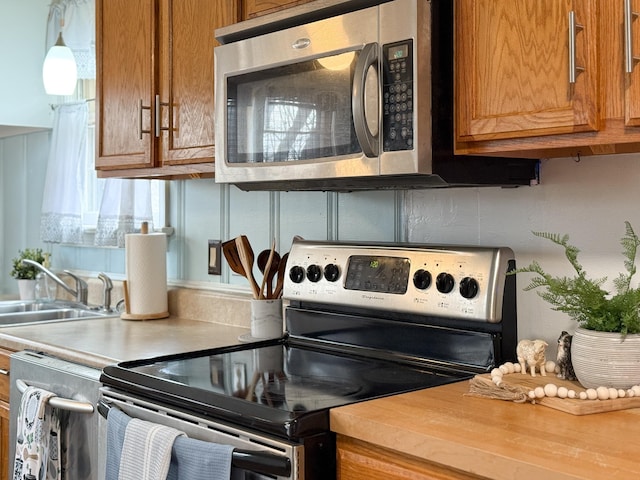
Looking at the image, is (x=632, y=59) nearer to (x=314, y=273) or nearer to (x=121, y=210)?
(x=314, y=273)

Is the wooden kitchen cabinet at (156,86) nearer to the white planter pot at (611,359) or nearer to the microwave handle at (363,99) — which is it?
the microwave handle at (363,99)

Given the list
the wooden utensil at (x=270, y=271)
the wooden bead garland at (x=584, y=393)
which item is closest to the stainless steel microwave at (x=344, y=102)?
the wooden utensil at (x=270, y=271)

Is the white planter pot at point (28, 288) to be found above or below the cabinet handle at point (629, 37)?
below

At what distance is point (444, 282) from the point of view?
1.83m

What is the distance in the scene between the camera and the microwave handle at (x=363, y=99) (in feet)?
5.58

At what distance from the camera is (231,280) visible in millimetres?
2742

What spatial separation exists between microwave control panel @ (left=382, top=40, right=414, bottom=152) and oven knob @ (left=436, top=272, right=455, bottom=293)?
13.4 inches

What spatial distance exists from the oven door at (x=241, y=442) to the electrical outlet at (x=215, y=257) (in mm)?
1010

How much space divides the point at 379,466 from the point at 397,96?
0.76m

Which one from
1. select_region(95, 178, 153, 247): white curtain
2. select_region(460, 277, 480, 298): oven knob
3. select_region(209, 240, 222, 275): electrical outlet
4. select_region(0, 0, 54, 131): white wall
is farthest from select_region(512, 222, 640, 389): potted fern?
select_region(0, 0, 54, 131): white wall

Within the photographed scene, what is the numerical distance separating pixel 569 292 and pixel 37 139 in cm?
299

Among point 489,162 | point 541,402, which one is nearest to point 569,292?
point 541,402

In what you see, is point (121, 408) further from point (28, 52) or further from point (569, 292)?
point (28, 52)

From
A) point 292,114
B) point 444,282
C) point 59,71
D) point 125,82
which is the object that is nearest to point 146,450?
point 444,282
